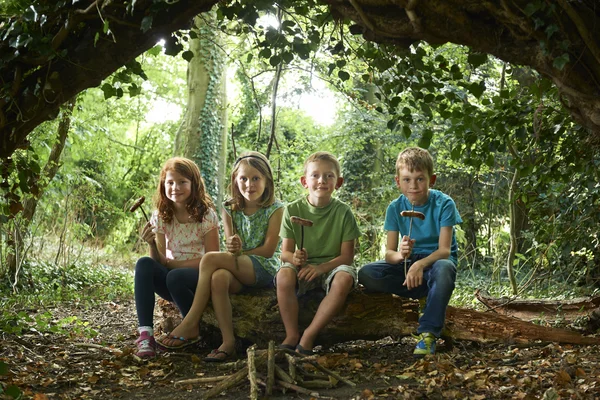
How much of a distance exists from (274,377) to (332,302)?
2.77ft

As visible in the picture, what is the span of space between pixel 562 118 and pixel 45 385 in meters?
3.19

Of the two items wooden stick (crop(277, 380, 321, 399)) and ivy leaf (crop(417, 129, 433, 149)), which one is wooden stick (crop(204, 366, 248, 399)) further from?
ivy leaf (crop(417, 129, 433, 149))

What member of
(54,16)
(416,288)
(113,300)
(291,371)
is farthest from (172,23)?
(113,300)

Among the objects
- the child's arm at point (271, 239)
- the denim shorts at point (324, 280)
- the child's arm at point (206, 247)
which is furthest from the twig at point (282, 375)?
the child's arm at point (206, 247)

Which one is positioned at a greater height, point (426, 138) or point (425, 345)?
point (426, 138)

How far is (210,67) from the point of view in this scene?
350 inches

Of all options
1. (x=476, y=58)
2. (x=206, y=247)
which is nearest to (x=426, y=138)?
(x=476, y=58)

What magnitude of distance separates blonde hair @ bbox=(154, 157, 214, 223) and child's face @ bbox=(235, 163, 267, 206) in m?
0.30

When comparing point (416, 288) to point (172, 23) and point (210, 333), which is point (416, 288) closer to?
point (210, 333)

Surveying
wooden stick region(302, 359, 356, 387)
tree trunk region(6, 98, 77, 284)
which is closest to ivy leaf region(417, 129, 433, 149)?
wooden stick region(302, 359, 356, 387)

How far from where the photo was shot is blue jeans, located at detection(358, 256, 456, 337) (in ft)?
11.5

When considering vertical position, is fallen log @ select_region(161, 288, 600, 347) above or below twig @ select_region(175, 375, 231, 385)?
above

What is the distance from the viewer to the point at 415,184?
3838mm

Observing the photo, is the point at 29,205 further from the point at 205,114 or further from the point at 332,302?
the point at 332,302
